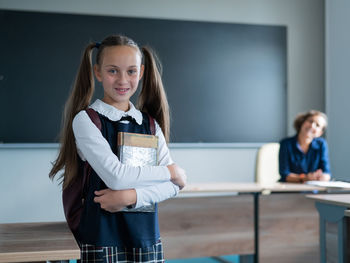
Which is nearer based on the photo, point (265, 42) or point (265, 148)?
point (265, 148)

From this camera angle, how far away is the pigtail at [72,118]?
1.26m

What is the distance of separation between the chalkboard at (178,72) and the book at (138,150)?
10.4 feet

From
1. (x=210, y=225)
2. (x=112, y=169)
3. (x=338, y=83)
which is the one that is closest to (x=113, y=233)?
(x=112, y=169)

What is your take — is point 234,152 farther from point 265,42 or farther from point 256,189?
point 256,189

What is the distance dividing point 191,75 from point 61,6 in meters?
1.50

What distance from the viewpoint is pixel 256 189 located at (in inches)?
118

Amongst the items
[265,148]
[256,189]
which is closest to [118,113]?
[256,189]

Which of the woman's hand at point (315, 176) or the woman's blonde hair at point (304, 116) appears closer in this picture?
the woman's hand at point (315, 176)

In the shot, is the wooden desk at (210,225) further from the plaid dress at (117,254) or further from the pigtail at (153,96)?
the plaid dress at (117,254)

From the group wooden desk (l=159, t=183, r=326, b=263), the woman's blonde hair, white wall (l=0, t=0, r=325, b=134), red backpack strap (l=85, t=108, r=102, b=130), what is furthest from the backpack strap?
white wall (l=0, t=0, r=325, b=134)

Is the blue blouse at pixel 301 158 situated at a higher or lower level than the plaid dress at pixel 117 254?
higher

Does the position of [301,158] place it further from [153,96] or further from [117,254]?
[117,254]

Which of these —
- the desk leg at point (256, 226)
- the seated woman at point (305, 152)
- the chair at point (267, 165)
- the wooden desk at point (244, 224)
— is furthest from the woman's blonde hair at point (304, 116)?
the desk leg at point (256, 226)

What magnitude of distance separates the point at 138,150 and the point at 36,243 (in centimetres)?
38
